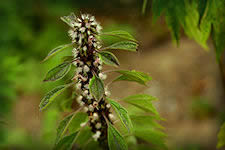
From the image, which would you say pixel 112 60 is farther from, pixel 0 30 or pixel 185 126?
pixel 0 30

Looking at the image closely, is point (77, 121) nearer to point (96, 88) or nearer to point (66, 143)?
point (66, 143)

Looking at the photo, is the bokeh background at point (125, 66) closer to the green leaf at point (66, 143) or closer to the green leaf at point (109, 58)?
the green leaf at point (66, 143)

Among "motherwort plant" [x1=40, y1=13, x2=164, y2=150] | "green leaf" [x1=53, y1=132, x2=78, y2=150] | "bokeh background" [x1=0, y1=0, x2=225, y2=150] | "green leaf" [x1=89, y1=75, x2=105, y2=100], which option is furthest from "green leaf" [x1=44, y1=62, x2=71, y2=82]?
"bokeh background" [x1=0, y1=0, x2=225, y2=150]

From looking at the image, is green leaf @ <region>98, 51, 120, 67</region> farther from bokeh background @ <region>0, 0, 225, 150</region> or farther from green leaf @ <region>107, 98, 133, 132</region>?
bokeh background @ <region>0, 0, 225, 150</region>

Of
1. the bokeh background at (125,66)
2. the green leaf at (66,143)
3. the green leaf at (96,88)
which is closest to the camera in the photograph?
the green leaf at (96,88)

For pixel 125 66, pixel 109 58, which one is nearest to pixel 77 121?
pixel 109 58

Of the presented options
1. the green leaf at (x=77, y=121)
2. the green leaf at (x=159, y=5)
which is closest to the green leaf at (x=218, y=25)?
the green leaf at (x=159, y=5)
